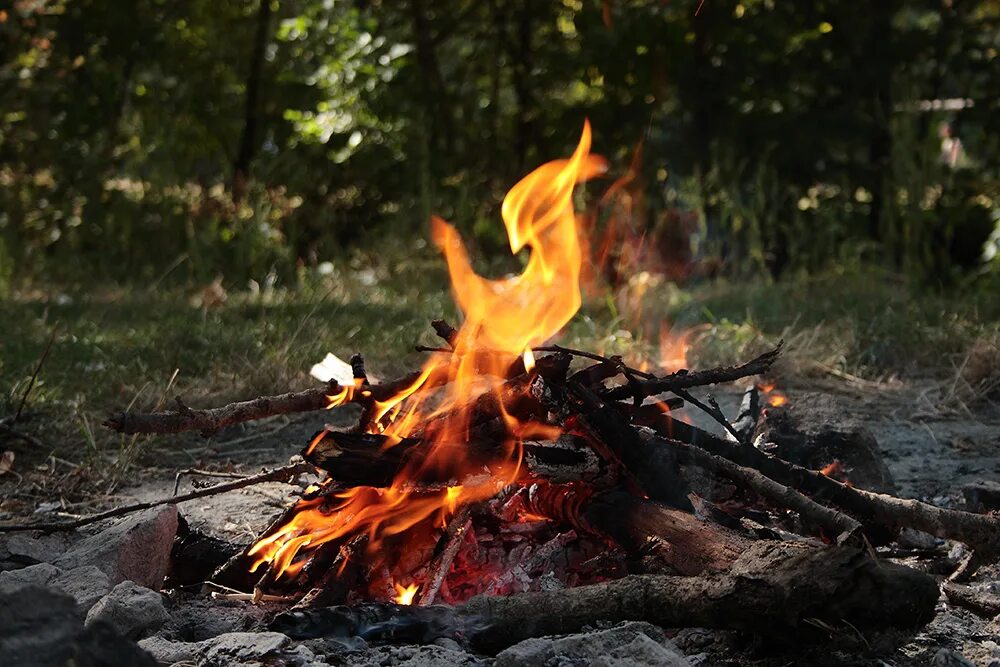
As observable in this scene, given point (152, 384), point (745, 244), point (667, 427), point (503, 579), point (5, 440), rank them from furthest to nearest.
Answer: point (745, 244) < point (152, 384) < point (5, 440) < point (667, 427) < point (503, 579)

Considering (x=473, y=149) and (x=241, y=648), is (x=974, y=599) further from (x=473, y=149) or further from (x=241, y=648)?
(x=473, y=149)

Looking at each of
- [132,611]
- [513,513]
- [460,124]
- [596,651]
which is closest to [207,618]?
[132,611]

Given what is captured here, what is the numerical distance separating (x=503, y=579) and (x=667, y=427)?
533mm

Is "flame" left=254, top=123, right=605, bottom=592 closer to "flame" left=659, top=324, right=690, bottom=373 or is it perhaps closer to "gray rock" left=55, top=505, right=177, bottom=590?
"gray rock" left=55, top=505, right=177, bottom=590

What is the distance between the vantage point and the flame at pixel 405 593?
240 centimetres

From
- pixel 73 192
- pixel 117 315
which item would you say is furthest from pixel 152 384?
pixel 73 192

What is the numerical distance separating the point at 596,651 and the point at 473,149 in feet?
21.5

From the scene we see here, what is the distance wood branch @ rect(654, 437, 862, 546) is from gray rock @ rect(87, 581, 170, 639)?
→ 3.67 feet

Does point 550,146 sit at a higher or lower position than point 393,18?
lower

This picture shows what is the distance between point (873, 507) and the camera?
2467 millimetres

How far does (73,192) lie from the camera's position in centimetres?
763

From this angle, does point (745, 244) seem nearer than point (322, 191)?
Yes

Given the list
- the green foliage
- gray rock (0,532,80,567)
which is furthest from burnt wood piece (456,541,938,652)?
the green foliage

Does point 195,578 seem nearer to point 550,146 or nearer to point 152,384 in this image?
point 152,384
